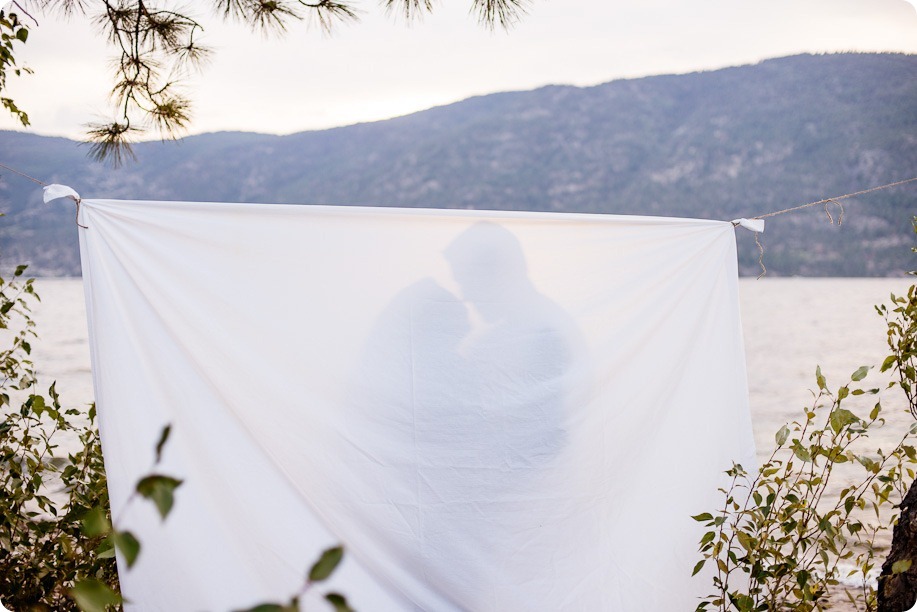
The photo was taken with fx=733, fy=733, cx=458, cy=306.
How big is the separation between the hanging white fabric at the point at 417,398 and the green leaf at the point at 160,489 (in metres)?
1.74

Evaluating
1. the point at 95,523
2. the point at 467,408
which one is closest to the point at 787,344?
the point at 467,408

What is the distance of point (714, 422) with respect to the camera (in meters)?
2.68

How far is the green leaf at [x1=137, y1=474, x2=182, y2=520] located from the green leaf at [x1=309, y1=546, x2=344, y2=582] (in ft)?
0.41

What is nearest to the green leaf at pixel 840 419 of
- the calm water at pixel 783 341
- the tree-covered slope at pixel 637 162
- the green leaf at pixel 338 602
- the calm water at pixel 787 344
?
the calm water at pixel 787 344

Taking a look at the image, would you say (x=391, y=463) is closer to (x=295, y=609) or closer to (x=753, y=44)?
(x=295, y=609)

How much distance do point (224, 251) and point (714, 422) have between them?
182 cm

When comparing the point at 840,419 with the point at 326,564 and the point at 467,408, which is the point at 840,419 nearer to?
the point at 467,408

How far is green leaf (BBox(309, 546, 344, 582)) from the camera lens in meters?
0.47

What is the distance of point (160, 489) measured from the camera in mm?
540

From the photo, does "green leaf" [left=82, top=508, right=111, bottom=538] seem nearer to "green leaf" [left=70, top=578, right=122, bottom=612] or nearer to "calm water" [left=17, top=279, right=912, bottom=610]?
"green leaf" [left=70, top=578, right=122, bottom=612]

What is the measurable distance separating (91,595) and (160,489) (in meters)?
0.11

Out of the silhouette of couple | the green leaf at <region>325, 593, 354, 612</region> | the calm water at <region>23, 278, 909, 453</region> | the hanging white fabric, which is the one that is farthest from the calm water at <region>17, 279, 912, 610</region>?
the green leaf at <region>325, 593, 354, 612</region>

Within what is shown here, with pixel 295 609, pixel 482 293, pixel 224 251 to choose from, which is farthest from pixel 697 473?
pixel 295 609

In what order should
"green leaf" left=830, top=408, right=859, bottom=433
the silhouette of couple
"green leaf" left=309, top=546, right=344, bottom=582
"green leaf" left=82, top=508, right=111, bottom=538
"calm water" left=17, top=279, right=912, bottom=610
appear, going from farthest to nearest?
"calm water" left=17, top=279, right=912, bottom=610 → the silhouette of couple → "green leaf" left=830, top=408, right=859, bottom=433 → "green leaf" left=82, top=508, right=111, bottom=538 → "green leaf" left=309, top=546, right=344, bottom=582
